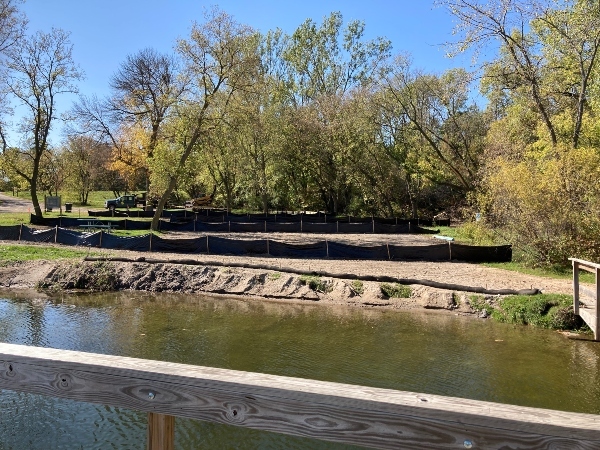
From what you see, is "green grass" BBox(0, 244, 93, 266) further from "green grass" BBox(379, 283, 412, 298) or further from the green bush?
the green bush

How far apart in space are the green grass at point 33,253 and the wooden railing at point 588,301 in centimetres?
1939

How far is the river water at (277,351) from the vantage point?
706 cm

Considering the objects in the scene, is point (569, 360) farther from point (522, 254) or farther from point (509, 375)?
point (522, 254)

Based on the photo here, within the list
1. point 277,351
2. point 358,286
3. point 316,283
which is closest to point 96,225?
point 316,283

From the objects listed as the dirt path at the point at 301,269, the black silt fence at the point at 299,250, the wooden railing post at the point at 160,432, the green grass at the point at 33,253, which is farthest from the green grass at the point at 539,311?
the green grass at the point at 33,253

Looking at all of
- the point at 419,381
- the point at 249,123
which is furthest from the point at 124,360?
the point at 249,123

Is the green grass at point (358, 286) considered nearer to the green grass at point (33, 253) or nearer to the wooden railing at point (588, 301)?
the wooden railing at point (588, 301)

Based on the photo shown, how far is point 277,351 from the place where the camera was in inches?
454

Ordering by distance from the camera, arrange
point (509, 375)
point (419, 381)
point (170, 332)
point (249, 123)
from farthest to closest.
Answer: point (249, 123)
point (170, 332)
point (509, 375)
point (419, 381)

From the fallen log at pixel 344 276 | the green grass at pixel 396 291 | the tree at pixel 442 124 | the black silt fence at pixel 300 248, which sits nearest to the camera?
the fallen log at pixel 344 276

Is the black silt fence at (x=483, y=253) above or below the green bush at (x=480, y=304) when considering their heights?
above

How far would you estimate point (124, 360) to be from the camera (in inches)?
86.0

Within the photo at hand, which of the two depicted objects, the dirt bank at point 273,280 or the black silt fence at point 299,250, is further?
the black silt fence at point 299,250

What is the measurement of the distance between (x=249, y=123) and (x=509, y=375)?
2818cm
